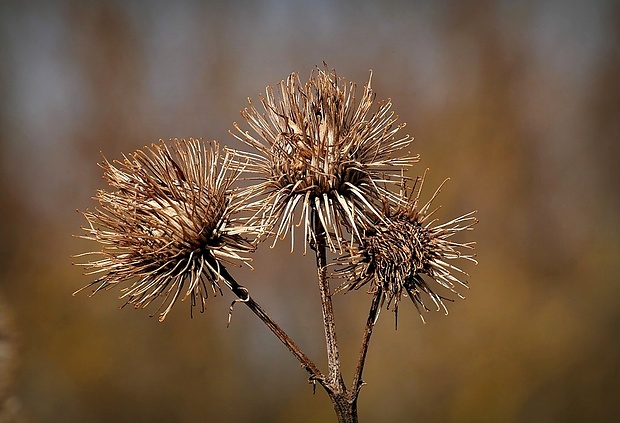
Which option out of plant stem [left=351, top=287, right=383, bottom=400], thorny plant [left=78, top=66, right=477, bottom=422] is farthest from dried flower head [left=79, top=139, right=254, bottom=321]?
plant stem [left=351, top=287, right=383, bottom=400]

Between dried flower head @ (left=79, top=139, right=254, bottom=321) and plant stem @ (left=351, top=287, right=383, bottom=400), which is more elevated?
dried flower head @ (left=79, top=139, right=254, bottom=321)

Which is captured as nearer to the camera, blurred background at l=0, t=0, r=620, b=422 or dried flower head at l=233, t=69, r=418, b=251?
dried flower head at l=233, t=69, r=418, b=251

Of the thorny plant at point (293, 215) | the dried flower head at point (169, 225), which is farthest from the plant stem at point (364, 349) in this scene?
the dried flower head at point (169, 225)

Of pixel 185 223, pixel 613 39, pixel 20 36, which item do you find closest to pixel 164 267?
pixel 185 223

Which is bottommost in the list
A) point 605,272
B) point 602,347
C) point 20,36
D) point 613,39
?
point 602,347

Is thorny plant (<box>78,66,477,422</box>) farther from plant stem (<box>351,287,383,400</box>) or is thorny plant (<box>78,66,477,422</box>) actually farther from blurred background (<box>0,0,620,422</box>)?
blurred background (<box>0,0,620,422</box>)

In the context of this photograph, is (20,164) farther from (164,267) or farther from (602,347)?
(602,347)
